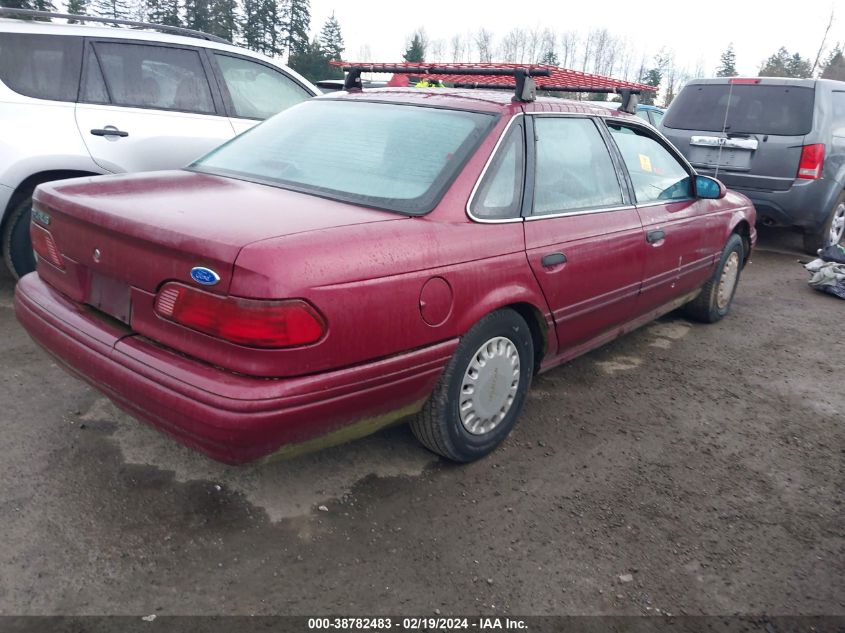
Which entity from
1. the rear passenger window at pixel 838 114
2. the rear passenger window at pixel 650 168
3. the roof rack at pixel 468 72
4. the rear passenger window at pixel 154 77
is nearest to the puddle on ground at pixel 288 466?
the roof rack at pixel 468 72

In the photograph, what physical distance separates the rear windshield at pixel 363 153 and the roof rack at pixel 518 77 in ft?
1.28

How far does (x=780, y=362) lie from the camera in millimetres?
4676

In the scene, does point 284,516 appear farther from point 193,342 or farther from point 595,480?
point 595,480

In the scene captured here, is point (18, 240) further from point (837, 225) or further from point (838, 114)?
point (837, 225)

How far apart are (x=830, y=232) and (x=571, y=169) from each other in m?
5.76

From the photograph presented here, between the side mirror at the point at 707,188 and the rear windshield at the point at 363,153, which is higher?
the rear windshield at the point at 363,153

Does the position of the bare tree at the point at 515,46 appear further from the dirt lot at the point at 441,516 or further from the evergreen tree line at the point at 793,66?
the dirt lot at the point at 441,516

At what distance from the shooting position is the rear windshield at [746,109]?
723cm

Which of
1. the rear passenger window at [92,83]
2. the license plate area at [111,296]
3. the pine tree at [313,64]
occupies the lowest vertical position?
the license plate area at [111,296]

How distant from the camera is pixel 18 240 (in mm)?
4590

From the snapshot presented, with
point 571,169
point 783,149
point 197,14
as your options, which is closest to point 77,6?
point 197,14

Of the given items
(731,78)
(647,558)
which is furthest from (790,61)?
(647,558)

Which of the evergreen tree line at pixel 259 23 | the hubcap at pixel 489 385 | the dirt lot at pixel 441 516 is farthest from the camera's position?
the evergreen tree line at pixel 259 23

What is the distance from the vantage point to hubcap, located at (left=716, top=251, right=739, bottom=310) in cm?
531
